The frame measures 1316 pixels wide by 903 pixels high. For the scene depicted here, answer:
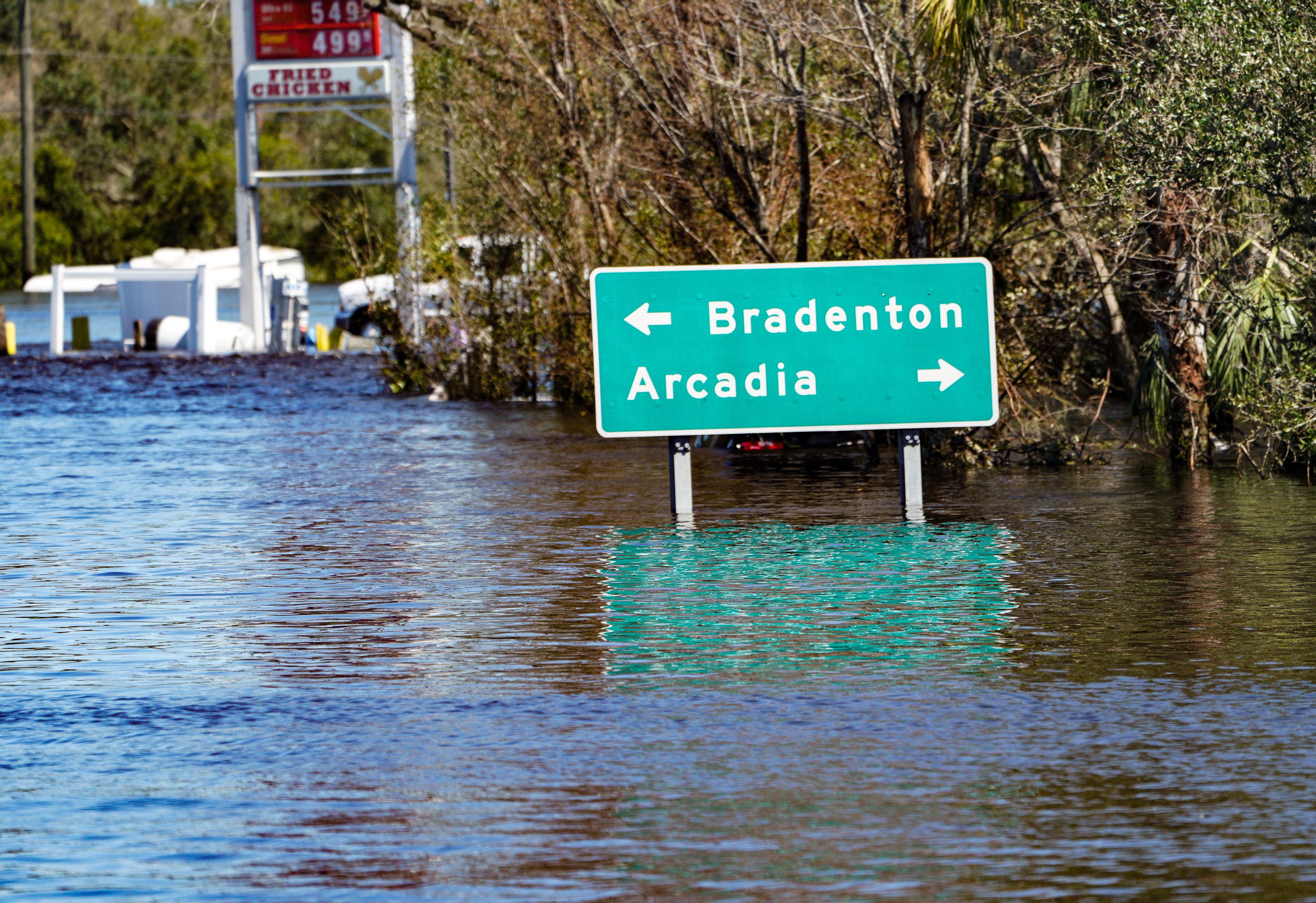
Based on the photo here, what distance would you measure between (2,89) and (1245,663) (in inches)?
4275

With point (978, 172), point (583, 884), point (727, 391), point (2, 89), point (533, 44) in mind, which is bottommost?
point (583, 884)

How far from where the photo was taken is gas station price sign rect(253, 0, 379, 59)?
39812mm

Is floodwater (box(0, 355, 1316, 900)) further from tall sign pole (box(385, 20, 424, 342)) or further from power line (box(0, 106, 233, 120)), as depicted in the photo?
power line (box(0, 106, 233, 120))

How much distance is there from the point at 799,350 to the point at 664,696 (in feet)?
20.7

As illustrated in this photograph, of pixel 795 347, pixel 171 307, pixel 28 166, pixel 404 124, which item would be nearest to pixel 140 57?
pixel 28 166

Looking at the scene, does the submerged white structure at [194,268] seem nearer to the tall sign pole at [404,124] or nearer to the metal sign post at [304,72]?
the metal sign post at [304,72]

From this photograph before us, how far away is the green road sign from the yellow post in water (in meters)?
30.5

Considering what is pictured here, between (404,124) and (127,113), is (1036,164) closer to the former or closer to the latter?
(404,124)

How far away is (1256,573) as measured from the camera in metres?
11.2

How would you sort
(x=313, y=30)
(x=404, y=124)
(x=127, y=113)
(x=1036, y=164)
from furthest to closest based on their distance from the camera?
(x=127, y=113) < (x=313, y=30) < (x=404, y=124) < (x=1036, y=164)

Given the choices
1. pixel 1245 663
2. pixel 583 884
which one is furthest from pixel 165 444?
pixel 583 884

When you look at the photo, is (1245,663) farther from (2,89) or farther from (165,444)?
(2,89)

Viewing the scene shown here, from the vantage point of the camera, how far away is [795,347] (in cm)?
1416

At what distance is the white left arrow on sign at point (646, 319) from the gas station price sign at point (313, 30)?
27.0m
